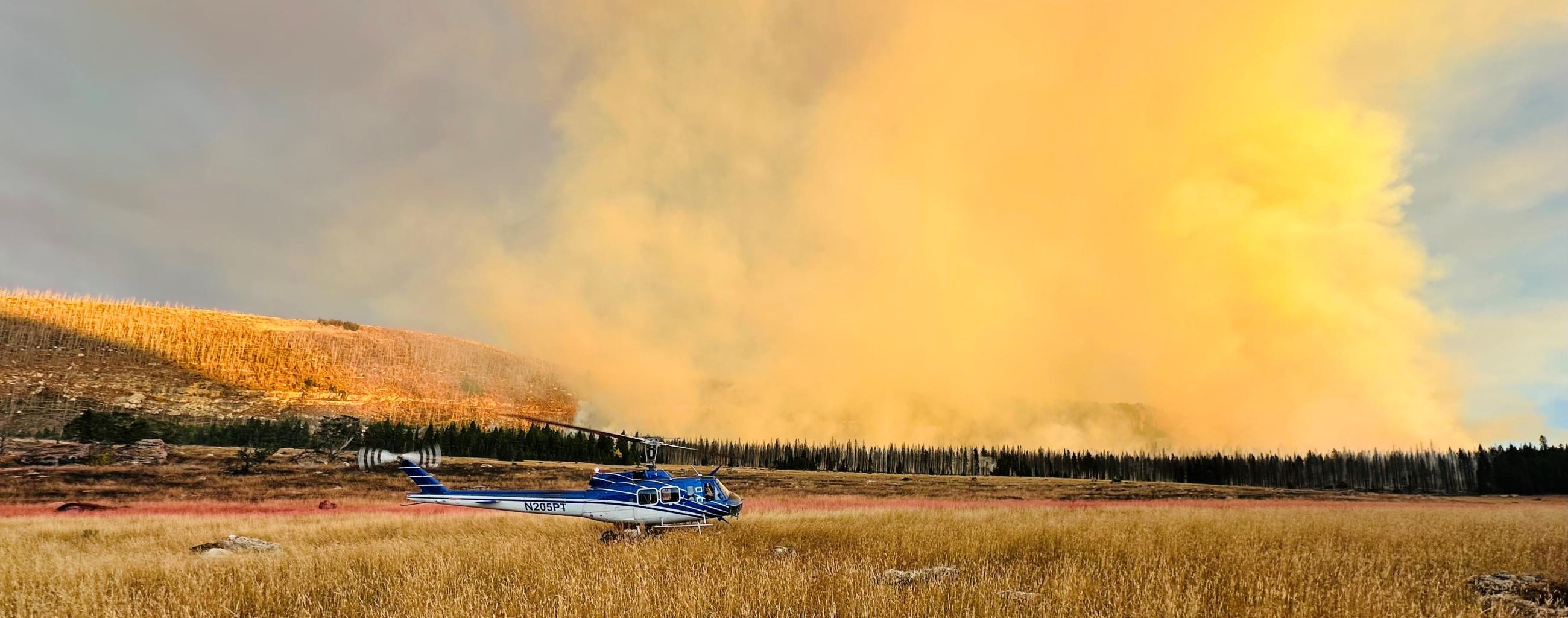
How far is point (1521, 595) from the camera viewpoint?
32.8 ft

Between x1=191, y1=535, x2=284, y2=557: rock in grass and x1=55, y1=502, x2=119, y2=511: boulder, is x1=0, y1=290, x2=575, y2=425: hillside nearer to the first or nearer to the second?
x1=55, y1=502, x2=119, y2=511: boulder

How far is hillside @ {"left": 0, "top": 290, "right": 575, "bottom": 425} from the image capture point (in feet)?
398

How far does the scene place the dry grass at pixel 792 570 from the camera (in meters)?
7.99

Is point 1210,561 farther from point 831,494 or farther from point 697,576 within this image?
point 831,494

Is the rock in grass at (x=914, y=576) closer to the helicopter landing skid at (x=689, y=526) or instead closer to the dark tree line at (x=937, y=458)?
the helicopter landing skid at (x=689, y=526)

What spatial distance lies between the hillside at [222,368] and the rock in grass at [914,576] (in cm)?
12336

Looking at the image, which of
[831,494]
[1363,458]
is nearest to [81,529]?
[831,494]

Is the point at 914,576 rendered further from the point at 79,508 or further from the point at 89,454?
the point at 89,454

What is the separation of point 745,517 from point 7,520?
28799 mm

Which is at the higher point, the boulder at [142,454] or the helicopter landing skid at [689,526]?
the helicopter landing skid at [689,526]

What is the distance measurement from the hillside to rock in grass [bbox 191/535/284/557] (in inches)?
4396

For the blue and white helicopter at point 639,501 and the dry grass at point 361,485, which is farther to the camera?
A: the dry grass at point 361,485

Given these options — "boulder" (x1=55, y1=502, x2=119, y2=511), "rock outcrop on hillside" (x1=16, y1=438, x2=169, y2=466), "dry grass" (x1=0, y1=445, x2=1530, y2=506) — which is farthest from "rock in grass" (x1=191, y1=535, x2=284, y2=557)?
"rock outcrop on hillside" (x1=16, y1=438, x2=169, y2=466)

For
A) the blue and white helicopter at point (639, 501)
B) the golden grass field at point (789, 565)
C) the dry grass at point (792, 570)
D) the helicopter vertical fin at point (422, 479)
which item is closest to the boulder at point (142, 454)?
the golden grass field at point (789, 565)
